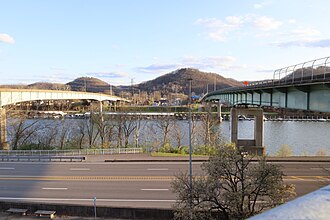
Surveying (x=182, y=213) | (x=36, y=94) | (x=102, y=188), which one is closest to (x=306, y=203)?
(x=182, y=213)

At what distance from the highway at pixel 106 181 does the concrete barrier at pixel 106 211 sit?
3.71 ft

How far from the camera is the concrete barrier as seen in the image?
14945 millimetres

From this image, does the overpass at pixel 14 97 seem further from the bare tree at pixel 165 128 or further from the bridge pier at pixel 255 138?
the bridge pier at pixel 255 138

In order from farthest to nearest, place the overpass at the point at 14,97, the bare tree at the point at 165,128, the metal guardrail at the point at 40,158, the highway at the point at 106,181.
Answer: the bare tree at the point at 165,128 → the overpass at the point at 14,97 → the metal guardrail at the point at 40,158 → the highway at the point at 106,181

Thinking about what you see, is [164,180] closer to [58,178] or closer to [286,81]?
[58,178]

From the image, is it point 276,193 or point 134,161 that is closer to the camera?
point 276,193

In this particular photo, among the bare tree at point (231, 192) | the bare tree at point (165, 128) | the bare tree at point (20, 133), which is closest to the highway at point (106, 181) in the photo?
the bare tree at point (231, 192)

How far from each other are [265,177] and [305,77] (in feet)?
31.5

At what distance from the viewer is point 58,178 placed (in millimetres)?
21812

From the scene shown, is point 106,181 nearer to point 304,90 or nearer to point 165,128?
point 304,90

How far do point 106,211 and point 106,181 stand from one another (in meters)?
5.57

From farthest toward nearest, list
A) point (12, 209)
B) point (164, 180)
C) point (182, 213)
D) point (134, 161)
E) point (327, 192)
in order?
1. point (134, 161)
2. point (164, 180)
3. point (12, 209)
4. point (182, 213)
5. point (327, 192)

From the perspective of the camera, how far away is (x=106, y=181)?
20.7 m

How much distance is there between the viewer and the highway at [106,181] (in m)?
17.4
